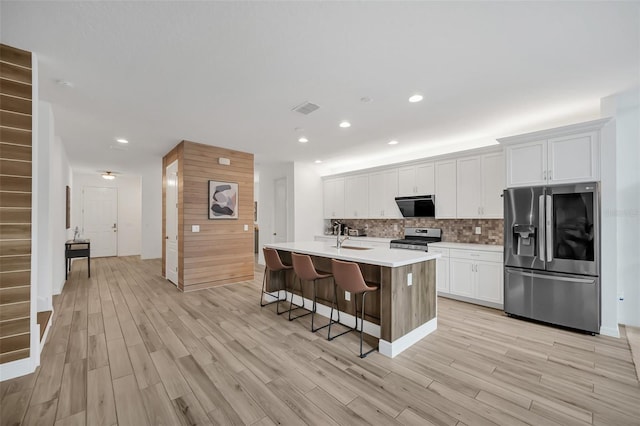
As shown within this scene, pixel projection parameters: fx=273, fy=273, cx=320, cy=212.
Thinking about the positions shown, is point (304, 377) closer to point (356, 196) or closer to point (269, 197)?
point (356, 196)

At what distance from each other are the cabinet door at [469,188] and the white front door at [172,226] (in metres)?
5.17

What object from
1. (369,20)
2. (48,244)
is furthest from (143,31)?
(48,244)

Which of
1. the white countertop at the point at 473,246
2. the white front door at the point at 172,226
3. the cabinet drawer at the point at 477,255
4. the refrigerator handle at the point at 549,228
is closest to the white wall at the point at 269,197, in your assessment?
the white front door at the point at 172,226

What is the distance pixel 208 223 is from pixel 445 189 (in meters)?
4.38

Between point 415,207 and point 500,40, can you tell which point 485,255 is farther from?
point 500,40

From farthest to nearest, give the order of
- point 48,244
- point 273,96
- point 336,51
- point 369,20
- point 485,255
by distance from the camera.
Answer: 1. point 485,255
2. point 48,244
3. point 273,96
4. point 336,51
5. point 369,20

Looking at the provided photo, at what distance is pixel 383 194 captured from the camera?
5.87 metres

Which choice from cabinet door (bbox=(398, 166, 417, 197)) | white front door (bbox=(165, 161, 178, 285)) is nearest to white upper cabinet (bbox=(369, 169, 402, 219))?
cabinet door (bbox=(398, 166, 417, 197))

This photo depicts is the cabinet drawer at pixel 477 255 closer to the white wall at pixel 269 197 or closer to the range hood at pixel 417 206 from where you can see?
the range hood at pixel 417 206

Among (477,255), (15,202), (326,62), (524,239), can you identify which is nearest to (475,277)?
(477,255)

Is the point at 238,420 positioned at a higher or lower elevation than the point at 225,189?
lower

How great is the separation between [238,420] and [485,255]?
12.6ft

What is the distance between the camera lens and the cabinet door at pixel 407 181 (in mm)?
5352

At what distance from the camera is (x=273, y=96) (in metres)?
3.12
